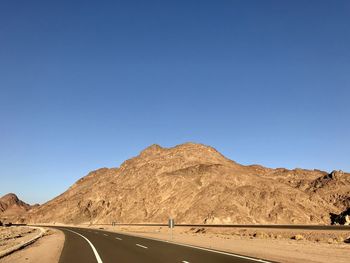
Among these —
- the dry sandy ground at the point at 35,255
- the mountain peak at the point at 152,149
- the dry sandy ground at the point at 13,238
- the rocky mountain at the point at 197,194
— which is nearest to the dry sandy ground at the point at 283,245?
the dry sandy ground at the point at 35,255

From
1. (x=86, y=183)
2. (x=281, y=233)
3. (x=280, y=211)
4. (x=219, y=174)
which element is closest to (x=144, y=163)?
(x=219, y=174)

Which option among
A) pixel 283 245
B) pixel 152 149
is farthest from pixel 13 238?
pixel 152 149

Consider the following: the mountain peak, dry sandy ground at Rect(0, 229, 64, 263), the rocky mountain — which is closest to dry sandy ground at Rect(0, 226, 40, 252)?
dry sandy ground at Rect(0, 229, 64, 263)

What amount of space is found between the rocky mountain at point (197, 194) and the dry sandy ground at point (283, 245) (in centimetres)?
4302

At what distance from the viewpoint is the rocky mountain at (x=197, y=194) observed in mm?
93375

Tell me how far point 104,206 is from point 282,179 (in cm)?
5790

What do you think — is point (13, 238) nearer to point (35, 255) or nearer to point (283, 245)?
point (35, 255)

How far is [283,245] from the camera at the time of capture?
27.0 meters

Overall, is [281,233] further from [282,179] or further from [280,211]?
[282,179]

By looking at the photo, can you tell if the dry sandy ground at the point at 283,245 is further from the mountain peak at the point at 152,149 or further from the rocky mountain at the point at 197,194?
the mountain peak at the point at 152,149

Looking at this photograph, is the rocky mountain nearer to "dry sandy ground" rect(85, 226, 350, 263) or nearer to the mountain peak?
the mountain peak

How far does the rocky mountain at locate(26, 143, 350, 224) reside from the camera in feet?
306

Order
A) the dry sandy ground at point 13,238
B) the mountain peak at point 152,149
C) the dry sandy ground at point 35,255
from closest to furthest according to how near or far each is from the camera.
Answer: the dry sandy ground at point 35,255, the dry sandy ground at point 13,238, the mountain peak at point 152,149

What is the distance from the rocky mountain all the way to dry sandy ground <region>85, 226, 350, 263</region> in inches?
1694
